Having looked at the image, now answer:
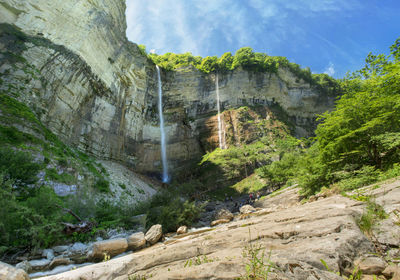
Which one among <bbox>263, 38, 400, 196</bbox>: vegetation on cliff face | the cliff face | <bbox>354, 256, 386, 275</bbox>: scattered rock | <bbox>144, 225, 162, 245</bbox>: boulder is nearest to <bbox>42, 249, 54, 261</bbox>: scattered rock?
<bbox>144, 225, 162, 245</bbox>: boulder

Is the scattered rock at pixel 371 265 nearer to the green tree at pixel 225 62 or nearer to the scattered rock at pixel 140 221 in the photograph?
the scattered rock at pixel 140 221

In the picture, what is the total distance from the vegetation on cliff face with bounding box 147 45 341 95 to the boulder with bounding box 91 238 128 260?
116 ft

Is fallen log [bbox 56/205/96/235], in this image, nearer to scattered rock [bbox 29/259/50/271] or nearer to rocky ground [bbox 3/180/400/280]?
scattered rock [bbox 29/259/50/271]

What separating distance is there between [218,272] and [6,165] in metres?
10.6

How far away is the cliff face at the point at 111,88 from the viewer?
17469mm

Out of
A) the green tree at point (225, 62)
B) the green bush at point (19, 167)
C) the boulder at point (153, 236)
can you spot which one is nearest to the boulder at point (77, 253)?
the boulder at point (153, 236)

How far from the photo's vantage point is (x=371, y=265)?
2.12 meters

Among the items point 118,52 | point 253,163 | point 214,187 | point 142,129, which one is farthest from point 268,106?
point 118,52

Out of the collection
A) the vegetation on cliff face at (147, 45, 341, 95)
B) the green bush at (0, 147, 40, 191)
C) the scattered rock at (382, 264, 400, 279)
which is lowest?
the scattered rock at (382, 264, 400, 279)

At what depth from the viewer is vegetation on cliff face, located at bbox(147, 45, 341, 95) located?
39.7 meters

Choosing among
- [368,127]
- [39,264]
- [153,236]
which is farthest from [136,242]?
[368,127]

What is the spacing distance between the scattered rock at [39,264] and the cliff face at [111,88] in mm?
14407

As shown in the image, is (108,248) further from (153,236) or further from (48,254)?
(48,254)

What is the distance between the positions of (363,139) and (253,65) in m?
34.4
